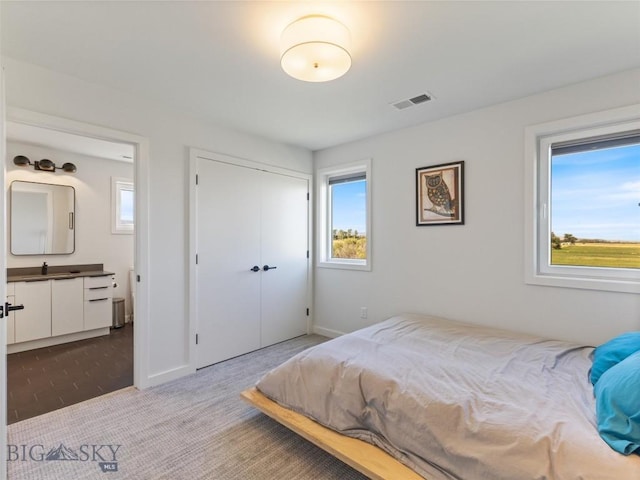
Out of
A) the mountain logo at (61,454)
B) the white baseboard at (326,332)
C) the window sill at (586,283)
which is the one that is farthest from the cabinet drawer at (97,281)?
the window sill at (586,283)

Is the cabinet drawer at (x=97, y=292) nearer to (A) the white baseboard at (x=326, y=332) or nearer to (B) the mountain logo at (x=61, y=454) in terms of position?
(B) the mountain logo at (x=61, y=454)

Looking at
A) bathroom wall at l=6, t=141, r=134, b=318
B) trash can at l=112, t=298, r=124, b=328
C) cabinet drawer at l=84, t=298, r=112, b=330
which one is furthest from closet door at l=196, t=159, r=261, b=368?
bathroom wall at l=6, t=141, r=134, b=318

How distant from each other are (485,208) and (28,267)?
5.32 m

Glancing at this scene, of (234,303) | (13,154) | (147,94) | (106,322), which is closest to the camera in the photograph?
(147,94)

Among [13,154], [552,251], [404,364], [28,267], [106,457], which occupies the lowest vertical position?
[106,457]

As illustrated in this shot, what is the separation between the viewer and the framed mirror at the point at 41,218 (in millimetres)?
3805

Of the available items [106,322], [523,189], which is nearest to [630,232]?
[523,189]

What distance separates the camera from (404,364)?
1.88m

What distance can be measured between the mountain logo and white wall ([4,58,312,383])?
81 cm

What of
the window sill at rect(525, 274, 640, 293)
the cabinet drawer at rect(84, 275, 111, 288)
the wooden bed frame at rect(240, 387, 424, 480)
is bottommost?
the wooden bed frame at rect(240, 387, 424, 480)

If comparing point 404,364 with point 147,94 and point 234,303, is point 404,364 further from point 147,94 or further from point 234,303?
point 147,94

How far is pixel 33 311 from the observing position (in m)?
3.52

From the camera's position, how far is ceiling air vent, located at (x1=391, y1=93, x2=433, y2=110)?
2535 millimetres

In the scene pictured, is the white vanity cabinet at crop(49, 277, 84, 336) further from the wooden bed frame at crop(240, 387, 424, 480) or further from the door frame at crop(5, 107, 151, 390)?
the wooden bed frame at crop(240, 387, 424, 480)
